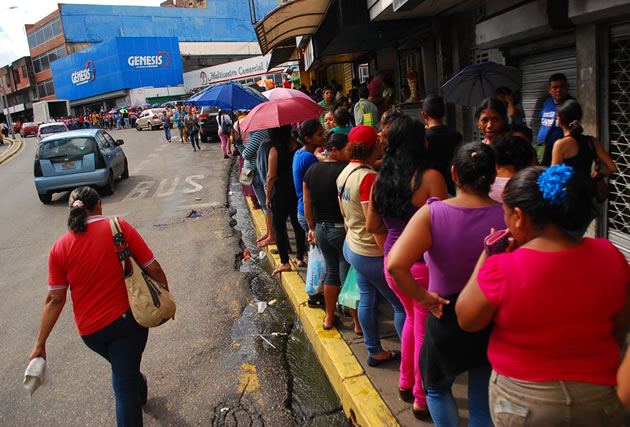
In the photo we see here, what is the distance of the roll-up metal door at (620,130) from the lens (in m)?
4.62

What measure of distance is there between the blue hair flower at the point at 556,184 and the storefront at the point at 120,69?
55.4 meters

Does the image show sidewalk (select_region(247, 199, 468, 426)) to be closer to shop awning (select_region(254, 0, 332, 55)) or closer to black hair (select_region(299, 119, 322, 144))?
black hair (select_region(299, 119, 322, 144))

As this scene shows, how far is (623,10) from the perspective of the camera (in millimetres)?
4020

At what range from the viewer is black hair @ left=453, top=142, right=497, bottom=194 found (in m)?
2.16

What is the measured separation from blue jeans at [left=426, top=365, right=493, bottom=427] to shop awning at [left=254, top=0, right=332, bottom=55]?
7.37m

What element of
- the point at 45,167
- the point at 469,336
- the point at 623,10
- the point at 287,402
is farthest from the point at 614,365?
the point at 45,167

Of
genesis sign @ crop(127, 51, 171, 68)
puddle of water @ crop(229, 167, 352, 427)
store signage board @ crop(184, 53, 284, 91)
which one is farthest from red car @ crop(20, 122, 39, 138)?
puddle of water @ crop(229, 167, 352, 427)

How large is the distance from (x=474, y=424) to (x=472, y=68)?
13.5 feet

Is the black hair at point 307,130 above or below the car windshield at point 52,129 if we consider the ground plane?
below

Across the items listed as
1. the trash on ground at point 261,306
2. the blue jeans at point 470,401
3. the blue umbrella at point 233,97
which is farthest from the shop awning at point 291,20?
the blue jeans at point 470,401

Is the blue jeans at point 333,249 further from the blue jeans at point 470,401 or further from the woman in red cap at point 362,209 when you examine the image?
the blue jeans at point 470,401

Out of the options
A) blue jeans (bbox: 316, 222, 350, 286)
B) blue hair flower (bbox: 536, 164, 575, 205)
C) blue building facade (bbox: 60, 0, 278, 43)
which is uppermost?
blue building facade (bbox: 60, 0, 278, 43)

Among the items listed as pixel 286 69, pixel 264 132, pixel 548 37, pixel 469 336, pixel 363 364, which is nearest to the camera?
pixel 469 336

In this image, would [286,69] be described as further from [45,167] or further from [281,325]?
[281,325]
